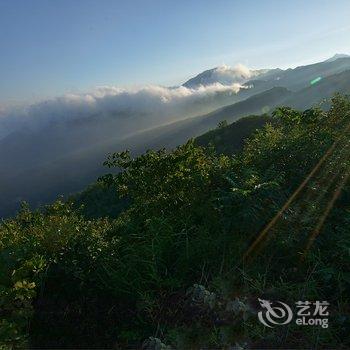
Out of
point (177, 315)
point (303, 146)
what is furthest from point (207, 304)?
point (303, 146)

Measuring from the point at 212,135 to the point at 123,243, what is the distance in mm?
105441

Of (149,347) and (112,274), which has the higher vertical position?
(112,274)

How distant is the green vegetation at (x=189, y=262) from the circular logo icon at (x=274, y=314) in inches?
3.2

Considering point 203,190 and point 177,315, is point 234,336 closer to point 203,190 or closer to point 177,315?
point 177,315

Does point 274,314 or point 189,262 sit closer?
point 274,314

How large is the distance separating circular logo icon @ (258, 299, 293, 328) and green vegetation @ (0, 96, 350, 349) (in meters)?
0.08

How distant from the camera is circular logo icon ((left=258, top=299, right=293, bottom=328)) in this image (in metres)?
4.80

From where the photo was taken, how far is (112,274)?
5598 millimetres

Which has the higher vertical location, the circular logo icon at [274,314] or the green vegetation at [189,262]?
the green vegetation at [189,262]

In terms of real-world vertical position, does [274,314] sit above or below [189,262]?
below

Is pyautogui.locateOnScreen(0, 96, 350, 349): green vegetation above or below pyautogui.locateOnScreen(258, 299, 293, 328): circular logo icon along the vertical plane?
above

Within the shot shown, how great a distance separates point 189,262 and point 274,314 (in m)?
1.44

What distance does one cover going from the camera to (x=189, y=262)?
5852mm

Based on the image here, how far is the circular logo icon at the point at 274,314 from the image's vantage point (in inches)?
189
